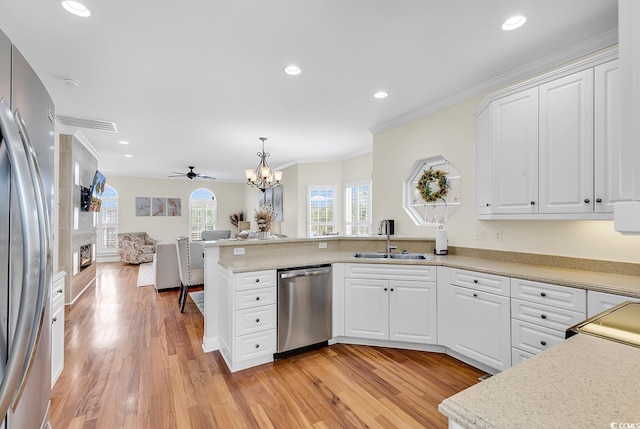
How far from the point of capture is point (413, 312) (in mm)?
2873

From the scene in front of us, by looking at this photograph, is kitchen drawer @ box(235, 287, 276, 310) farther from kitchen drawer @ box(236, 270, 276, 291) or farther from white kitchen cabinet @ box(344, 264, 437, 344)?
white kitchen cabinet @ box(344, 264, 437, 344)

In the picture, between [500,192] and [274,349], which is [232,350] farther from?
[500,192]

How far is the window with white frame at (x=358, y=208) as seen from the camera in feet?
19.7

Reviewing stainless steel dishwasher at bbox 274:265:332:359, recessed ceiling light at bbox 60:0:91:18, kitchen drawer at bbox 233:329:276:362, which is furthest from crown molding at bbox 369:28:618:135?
recessed ceiling light at bbox 60:0:91:18

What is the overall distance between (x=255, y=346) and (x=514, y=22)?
125 inches

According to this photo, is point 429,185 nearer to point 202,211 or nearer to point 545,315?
point 545,315

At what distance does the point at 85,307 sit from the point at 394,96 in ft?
16.8

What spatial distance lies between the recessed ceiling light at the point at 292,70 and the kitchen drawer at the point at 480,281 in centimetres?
228

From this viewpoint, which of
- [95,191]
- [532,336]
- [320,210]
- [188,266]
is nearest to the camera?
[532,336]

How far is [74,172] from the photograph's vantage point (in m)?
4.60

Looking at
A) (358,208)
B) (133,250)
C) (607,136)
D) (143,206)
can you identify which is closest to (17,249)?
(607,136)

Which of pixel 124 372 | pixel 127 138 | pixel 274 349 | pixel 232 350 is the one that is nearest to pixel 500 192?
pixel 274 349

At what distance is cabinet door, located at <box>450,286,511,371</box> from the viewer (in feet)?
7.61

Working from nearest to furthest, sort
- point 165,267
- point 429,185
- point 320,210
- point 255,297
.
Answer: point 255,297 → point 429,185 → point 165,267 → point 320,210
